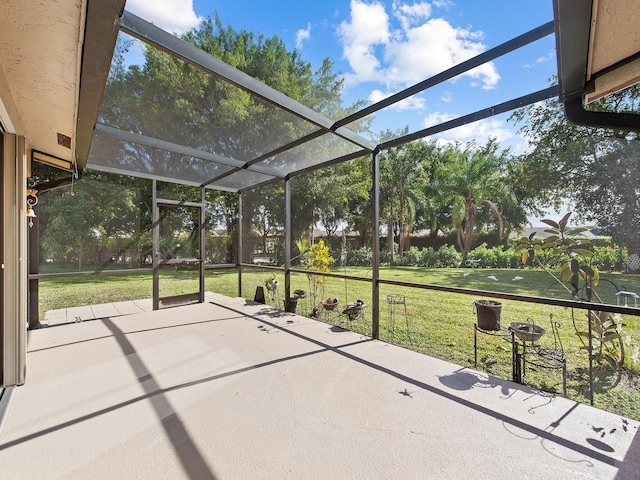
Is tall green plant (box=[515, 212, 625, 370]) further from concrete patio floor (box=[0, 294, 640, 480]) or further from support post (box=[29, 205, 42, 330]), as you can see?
support post (box=[29, 205, 42, 330])

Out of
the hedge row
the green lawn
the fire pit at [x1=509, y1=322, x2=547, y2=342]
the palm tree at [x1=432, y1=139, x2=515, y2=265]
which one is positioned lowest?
the green lawn

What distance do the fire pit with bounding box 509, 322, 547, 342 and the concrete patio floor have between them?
41cm

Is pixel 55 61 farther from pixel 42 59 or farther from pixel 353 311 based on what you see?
pixel 353 311

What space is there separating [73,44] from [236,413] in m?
2.40

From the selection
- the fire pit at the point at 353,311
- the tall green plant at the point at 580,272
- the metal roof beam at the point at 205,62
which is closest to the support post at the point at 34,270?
the metal roof beam at the point at 205,62

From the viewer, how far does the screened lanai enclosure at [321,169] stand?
207 cm

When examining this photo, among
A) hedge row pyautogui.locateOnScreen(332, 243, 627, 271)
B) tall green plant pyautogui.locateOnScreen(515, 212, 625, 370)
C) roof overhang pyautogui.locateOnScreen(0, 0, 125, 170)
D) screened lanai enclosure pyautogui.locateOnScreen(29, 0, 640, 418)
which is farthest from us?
hedge row pyautogui.locateOnScreen(332, 243, 627, 271)

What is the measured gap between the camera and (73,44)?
141cm

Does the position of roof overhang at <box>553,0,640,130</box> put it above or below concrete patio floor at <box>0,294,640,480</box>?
above

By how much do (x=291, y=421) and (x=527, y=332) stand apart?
210 centimetres

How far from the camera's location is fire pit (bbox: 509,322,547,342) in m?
2.36

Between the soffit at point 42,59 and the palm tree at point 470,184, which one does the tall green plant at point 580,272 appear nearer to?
the soffit at point 42,59

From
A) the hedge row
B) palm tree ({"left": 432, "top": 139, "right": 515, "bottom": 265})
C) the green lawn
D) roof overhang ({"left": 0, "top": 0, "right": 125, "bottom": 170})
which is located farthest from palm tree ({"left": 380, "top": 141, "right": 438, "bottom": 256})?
roof overhang ({"left": 0, "top": 0, "right": 125, "bottom": 170})

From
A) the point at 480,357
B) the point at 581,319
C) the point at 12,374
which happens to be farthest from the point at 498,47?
the point at 581,319
